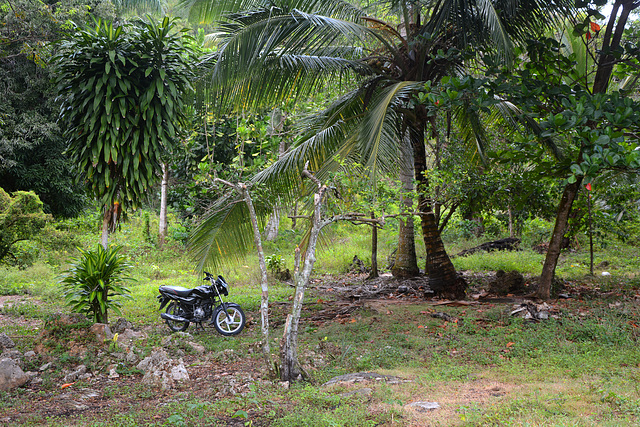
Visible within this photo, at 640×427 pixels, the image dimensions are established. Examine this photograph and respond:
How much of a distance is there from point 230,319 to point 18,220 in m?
5.71

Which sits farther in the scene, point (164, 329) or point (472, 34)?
point (164, 329)

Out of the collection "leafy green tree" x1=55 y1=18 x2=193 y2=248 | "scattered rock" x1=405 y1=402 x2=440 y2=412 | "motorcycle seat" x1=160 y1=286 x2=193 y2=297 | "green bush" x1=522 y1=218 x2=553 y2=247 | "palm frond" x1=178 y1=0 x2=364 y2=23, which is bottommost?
"scattered rock" x1=405 y1=402 x2=440 y2=412

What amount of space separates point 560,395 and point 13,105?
1636 cm

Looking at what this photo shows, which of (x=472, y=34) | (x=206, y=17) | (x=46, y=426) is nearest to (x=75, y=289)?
(x=46, y=426)

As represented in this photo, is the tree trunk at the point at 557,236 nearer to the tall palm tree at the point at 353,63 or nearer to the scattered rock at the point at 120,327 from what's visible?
the tall palm tree at the point at 353,63

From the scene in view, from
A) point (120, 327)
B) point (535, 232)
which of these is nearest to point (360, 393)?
point (120, 327)

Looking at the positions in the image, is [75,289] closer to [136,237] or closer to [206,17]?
[206,17]

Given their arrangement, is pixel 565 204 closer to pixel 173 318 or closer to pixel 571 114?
pixel 571 114

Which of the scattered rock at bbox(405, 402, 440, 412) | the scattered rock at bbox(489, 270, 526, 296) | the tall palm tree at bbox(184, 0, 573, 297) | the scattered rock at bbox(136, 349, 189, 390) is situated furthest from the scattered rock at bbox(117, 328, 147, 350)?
the scattered rock at bbox(489, 270, 526, 296)

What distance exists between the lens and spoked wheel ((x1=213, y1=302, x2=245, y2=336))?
6445 mm

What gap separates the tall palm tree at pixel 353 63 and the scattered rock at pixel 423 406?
2.72m

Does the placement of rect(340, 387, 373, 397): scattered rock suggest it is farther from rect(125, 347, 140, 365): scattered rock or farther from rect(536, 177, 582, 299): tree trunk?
rect(536, 177, 582, 299): tree trunk

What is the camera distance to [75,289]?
19.6 feet

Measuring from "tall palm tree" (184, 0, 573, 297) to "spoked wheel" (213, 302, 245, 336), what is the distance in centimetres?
87
